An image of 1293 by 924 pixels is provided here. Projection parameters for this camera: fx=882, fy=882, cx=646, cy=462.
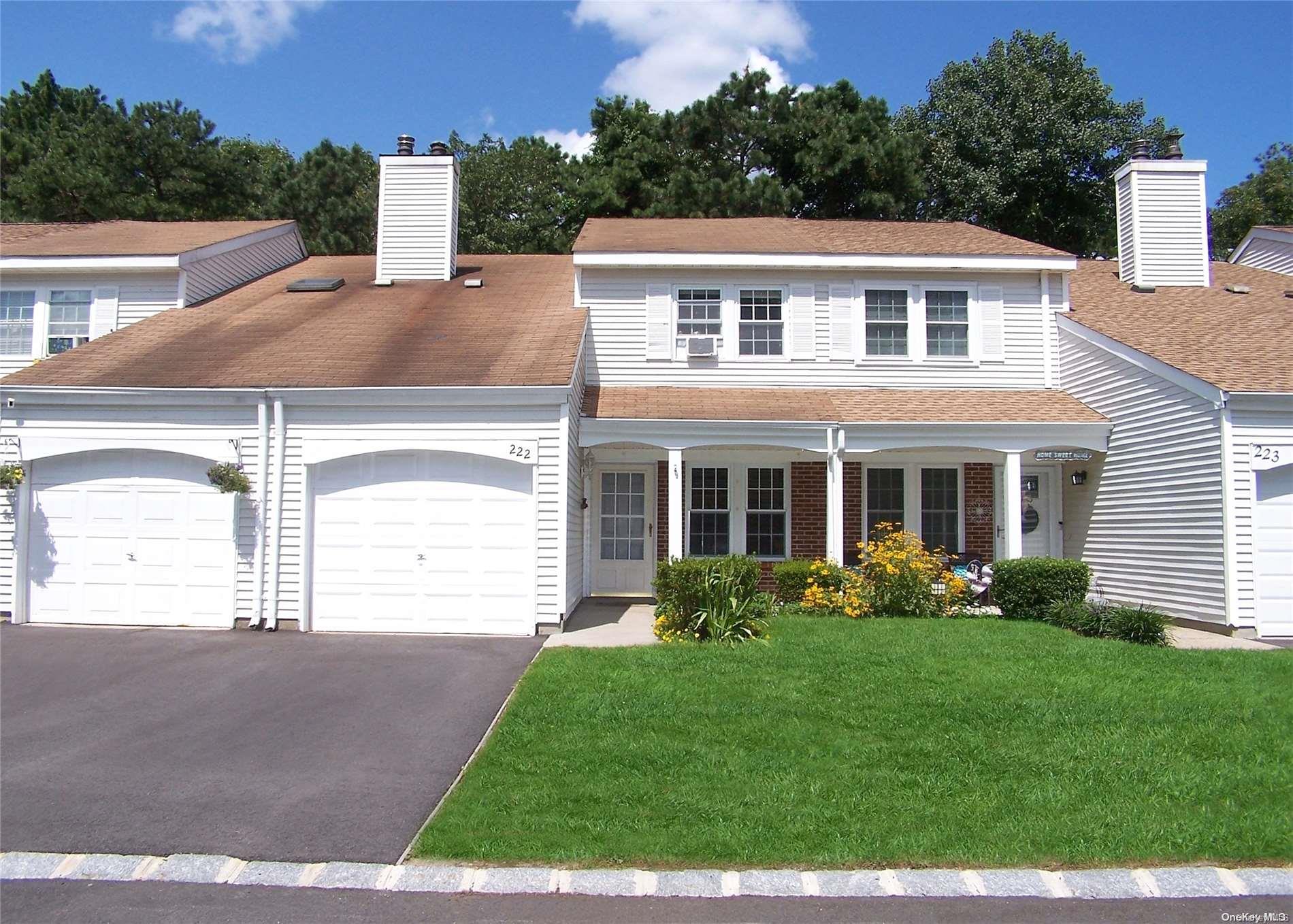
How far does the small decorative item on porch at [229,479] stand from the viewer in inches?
438

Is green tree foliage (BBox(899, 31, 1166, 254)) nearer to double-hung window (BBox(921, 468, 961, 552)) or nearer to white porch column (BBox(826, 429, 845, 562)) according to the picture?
double-hung window (BBox(921, 468, 961, 552))

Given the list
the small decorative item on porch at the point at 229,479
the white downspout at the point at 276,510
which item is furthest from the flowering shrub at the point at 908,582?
the small decorative item on porch at the point at 229,479

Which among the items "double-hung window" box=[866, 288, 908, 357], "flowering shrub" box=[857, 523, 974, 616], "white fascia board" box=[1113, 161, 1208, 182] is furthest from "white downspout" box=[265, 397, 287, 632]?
"white fascia board" box=[1113, 161, 1208, 182]

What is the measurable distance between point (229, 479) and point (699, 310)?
25.7 ft

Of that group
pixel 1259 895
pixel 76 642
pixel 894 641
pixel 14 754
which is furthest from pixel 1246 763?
pixel 76 642

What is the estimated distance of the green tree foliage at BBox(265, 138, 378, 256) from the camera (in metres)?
28.6

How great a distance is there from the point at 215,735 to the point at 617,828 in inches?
149

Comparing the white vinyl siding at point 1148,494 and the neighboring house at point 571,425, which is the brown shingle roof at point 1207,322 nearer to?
the neighboring house at point 571,425

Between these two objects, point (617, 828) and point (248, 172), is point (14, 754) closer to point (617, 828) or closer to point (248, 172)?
point (617, 828)

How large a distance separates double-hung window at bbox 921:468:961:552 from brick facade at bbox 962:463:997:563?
15cm

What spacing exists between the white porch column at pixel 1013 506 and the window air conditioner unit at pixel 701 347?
4.96 m

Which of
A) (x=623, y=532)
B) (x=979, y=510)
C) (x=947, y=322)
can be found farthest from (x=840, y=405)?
(x=623, y=532)

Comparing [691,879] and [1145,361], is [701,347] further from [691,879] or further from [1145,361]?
[691,879]

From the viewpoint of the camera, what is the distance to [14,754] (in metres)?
6.59
